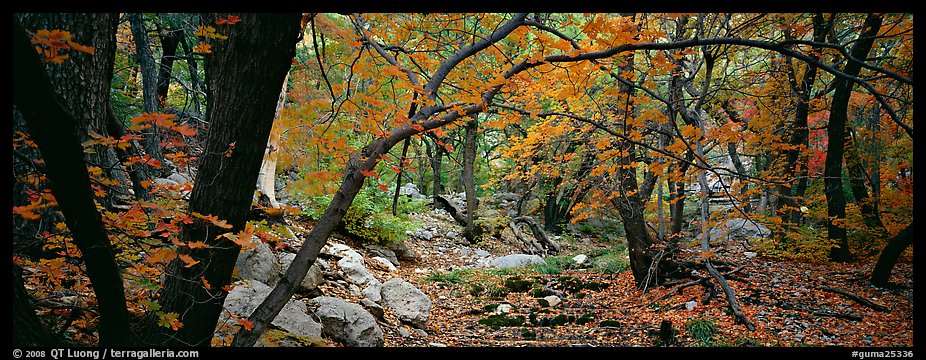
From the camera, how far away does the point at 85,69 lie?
2613 mm

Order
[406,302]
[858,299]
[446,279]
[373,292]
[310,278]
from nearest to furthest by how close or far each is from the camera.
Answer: [858,299], [310,278], [406,302], [373,292], [446,279]

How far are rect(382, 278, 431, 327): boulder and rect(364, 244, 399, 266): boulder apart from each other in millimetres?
2923

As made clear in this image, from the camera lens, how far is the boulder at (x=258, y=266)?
5.13m

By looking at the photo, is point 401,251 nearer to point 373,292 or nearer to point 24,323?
point 373,292

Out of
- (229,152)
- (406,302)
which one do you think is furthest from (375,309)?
(229,152)

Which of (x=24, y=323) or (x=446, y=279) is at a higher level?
(x=24, y=323)

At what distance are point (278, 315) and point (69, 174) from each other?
2.82 metres

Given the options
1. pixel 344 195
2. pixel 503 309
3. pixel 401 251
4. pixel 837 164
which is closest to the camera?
pixel 344 195

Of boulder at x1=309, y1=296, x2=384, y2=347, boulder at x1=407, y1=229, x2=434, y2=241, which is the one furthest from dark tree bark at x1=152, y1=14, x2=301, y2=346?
boulder at x1=407, y1=229, x2=434, y2=241

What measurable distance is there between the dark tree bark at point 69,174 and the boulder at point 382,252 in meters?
7.25

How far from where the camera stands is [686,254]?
25.0ft

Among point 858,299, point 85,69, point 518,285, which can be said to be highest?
point 85,69

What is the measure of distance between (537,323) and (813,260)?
520cm

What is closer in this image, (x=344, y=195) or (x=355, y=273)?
(x=344, y=195)
